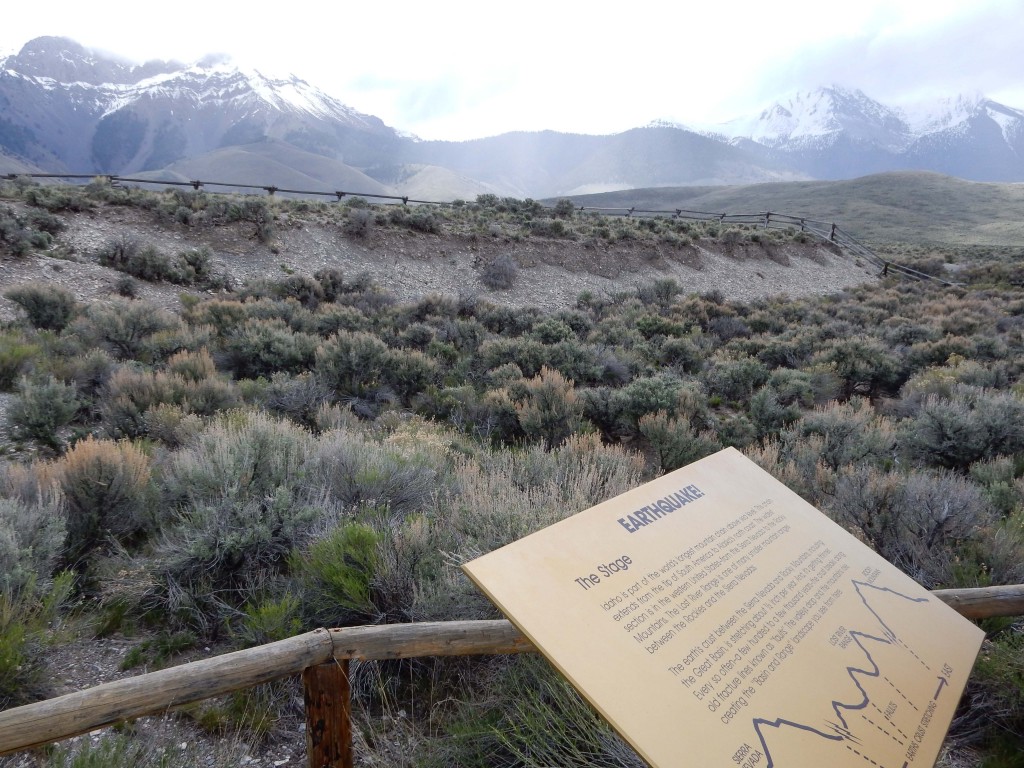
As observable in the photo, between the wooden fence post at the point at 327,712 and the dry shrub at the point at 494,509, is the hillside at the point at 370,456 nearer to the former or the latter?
the dry shrub at the point at 494,509

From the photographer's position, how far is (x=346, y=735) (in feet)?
6.93

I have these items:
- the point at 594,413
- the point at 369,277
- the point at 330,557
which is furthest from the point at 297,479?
the point at 369,277

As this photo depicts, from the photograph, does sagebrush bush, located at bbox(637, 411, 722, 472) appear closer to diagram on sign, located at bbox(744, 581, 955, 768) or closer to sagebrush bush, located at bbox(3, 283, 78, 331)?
diagram on sign, located at bbox(744, 581, 955, 768)

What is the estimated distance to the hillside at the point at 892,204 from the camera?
68.4 m

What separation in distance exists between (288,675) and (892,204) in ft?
363

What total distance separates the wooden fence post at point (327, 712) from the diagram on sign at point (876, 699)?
1.45 m

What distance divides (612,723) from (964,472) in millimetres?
6638

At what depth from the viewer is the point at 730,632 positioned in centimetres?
181

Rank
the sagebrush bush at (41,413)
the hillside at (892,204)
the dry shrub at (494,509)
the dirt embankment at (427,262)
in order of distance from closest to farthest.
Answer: the dry shrub at (494,509) < the sagebrush bush at (41,413) < the dirt embankment at (427,262) < the hillside at (892,204)

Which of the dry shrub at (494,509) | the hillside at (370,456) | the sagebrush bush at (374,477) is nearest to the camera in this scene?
the hillside at (370,456)

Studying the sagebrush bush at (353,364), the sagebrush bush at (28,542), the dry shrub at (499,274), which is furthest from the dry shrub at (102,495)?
the dry shrub at (499,274)

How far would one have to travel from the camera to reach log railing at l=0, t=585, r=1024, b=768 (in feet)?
5.31

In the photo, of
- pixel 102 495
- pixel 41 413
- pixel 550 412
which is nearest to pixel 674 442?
pixel 550 412

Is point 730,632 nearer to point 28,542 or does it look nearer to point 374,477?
point 374,477
